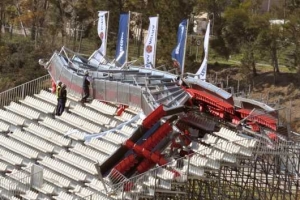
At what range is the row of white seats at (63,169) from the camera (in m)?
24.4

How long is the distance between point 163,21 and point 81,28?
882 centimetres

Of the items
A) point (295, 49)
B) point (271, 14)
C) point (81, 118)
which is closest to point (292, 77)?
point (295, 49)

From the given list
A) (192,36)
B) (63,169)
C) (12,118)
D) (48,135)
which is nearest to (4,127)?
(12,118)

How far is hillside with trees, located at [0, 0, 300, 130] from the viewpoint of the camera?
45.0 metres

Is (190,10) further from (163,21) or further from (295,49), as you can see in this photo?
(295,49)

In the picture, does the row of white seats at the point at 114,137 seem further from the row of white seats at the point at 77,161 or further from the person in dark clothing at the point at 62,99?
the person in dark clothing at the point at 62,99

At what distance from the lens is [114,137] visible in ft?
83.6

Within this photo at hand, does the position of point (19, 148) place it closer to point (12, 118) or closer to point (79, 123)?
point (79, 123)

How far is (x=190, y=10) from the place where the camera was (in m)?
47.7

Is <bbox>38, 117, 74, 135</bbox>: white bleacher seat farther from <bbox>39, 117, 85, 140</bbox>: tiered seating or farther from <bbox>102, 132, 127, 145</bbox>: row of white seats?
<bbox>102, 132, 127, 145</bbox>: row of white seats

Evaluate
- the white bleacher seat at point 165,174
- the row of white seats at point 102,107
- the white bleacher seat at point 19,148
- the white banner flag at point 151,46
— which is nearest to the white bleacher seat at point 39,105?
the row of white seats at point 102,107

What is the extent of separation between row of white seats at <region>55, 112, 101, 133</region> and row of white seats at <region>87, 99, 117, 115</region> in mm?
646

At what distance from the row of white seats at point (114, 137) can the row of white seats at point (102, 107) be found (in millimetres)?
1739

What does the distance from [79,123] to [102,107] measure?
0.92 m
